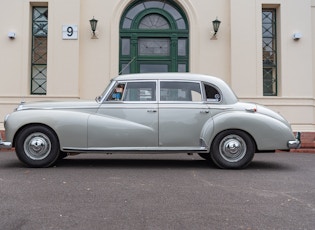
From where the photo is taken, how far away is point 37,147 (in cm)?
676

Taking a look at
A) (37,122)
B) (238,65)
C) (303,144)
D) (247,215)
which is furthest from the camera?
(238,65)

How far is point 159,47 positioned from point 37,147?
6.94 meters

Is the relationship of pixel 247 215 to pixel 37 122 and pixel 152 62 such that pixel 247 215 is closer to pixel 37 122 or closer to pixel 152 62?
pixel 37 122

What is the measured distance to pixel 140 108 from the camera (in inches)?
271

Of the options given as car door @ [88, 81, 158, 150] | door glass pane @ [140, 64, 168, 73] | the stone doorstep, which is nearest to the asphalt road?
car door @ [88, 81, 158, 150]

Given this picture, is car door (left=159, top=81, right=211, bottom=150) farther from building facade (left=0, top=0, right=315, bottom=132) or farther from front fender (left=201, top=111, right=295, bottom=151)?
building facade (left=0, top=0, right=315, bottom=132)

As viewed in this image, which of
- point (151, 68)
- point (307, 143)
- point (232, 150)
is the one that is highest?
point (151, 68)

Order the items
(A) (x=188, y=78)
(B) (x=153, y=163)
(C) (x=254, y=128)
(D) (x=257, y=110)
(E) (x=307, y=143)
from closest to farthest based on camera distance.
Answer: (C) (x=254, y=128) → (D) (x=257, y=110) → (A) (x=188, y=78) → (B) (x=153, y=163) → (E) (x=307, y=143)

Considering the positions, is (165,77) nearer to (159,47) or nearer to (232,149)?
(232,149)

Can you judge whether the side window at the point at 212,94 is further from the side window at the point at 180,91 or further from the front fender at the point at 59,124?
the front fender at the point at 59,124

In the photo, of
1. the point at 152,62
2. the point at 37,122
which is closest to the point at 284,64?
the point at 152,62

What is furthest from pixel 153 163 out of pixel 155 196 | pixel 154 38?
pixel 154 38

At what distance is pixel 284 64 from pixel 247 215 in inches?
364

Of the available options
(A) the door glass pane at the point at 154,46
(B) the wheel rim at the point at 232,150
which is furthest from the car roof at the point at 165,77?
(A) the door glass pane at the point at 154,46
